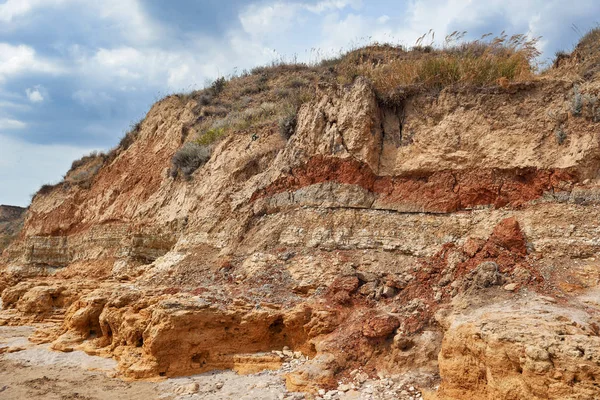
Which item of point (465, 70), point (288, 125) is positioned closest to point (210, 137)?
point (288, 125)

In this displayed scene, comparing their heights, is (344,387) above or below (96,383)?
above

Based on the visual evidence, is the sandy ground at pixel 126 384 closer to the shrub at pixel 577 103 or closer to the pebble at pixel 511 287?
the pebble at pixel 511 287

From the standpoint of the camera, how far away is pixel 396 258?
24.1ft

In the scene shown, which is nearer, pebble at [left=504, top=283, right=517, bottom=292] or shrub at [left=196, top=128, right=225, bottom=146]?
pebble at [left=504, top=283, right=517, bottom=292]

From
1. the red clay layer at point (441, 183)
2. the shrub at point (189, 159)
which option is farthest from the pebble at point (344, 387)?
the shrub at point (189, 159)

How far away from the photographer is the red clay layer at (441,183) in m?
7.19

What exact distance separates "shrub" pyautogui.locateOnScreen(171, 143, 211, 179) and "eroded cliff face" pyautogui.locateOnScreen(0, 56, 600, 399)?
2387 mm

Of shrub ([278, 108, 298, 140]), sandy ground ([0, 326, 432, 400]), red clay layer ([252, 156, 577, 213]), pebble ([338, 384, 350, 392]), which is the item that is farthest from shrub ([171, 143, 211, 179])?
pebble ([338, 384, 350, 392])

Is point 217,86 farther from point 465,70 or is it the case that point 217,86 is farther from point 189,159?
point 465,70

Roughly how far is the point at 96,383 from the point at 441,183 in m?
6.65

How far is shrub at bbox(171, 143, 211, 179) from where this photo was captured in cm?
1340

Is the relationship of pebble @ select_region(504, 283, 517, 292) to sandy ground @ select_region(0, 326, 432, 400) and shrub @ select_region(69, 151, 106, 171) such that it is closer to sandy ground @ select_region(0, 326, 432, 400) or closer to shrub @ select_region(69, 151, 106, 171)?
sandy ground @ select_region(0, 326, 432, 400)

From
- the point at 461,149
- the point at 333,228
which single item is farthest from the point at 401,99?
the point at 333,228

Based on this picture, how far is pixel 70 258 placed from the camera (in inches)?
677
